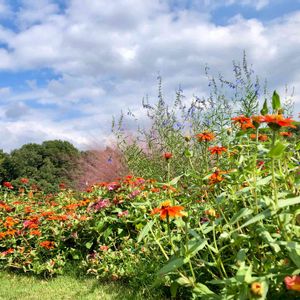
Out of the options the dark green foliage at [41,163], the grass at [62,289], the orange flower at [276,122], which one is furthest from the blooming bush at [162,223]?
the dark green foliage at [41,163]

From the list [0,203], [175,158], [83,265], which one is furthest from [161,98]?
[83,265]

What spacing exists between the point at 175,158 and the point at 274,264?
11.7 feet

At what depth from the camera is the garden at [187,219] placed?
1.85m

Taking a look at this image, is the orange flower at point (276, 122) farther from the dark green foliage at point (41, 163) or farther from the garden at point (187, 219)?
the dark green foliage at point (41, 163)

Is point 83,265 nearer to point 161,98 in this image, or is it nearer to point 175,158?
point 175,158

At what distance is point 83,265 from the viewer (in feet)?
12.8

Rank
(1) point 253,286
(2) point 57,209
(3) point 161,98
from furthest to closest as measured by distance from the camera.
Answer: (3) point 161,98 < (2) point 57,209 < (1) point 253,286

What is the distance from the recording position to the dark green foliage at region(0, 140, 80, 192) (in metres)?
15.3

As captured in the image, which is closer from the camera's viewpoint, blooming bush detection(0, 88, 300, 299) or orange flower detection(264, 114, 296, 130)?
orange flower detection(264, 114, 296, 130)

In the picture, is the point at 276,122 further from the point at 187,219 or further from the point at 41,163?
the point at 41,163

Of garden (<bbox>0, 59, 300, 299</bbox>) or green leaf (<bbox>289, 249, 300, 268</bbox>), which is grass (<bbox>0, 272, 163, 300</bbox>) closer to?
garden (<bbox>0, 59, 300, 299</bbox>)

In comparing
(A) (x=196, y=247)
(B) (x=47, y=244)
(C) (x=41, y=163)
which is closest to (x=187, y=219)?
(A) (x=196, y=247)

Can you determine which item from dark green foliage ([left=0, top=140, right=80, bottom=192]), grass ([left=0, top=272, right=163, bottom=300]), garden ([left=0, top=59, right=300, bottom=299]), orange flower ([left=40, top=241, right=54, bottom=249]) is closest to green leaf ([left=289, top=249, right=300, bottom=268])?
garden ([left=0, top=59, right=300, bottom=299])

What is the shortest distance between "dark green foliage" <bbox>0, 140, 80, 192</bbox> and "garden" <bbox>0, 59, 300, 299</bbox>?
29.2 ft
